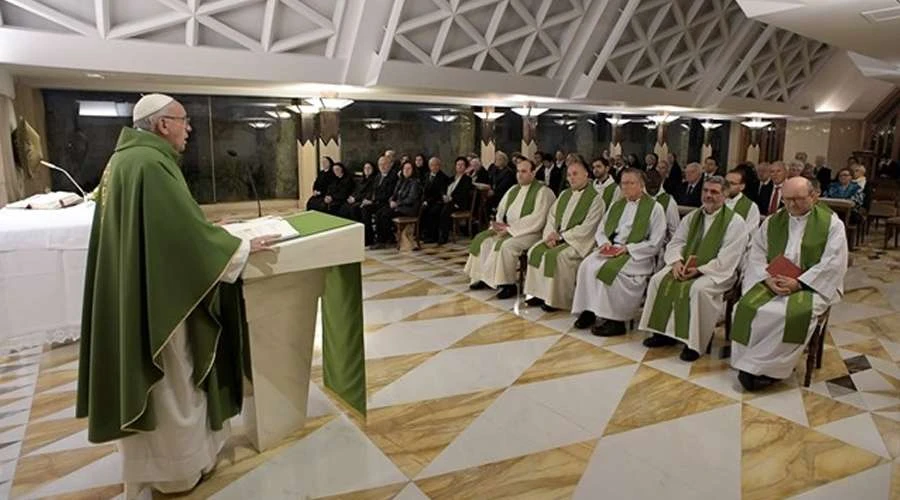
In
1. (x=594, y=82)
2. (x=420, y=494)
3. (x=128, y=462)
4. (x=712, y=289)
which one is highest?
(x=594, y=82)

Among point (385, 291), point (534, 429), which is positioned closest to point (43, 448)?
point (534, 429)

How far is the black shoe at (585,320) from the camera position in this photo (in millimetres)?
4721

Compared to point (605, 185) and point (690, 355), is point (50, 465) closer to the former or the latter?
point (690, 355)

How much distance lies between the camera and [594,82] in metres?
10.6

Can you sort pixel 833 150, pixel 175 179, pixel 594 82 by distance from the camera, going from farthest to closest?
pixel 833 150 → pixel 594 82 → pixel 175 179

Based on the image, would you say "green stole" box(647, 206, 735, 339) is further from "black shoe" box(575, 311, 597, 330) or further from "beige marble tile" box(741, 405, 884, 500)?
"beige marble tile" box(741, 405, 884, 500)

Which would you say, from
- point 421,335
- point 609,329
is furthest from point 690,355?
point 421,335

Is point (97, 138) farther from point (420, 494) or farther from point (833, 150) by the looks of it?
point (833, 150)

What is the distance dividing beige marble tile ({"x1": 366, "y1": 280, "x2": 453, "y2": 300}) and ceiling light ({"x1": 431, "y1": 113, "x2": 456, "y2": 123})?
733cm

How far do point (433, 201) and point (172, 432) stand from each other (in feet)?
21.4

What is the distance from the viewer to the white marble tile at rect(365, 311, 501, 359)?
4.23 metres

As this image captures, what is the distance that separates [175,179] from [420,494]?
5.29 feet

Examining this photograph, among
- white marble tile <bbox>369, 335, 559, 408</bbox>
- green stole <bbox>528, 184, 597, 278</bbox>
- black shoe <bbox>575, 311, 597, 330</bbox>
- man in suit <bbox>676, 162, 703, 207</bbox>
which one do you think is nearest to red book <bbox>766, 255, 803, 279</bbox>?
black shoe <bbox>575, 311, 597, 330</bbox>

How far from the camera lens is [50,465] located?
8.90 ft
